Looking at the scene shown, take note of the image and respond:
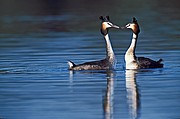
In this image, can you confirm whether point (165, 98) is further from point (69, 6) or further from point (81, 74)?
point (69, 6)

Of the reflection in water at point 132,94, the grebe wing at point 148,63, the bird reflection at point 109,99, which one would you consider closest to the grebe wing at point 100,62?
the reflection in water at point 132,94

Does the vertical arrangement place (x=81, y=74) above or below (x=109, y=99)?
above

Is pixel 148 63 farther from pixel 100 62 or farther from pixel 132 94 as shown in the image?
pixel 132 94

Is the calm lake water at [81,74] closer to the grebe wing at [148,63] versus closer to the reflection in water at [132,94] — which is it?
the reflection in water at [132,94]

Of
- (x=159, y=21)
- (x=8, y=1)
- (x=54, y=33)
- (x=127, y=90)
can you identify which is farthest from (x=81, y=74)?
(x=8, y=1)

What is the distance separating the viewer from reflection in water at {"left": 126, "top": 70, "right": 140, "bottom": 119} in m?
15.7

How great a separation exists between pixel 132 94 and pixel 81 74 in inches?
137

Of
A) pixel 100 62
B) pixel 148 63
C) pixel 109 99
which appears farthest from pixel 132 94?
pixel 100 62

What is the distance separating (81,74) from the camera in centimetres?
2095

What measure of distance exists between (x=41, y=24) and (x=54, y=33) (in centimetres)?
460

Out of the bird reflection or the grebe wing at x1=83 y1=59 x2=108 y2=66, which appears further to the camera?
the grebe wing at x1=83 y1=59 x2=108 y2=66

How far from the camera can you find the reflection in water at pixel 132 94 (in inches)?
617

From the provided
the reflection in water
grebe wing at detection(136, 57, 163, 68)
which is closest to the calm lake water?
the reflection in water

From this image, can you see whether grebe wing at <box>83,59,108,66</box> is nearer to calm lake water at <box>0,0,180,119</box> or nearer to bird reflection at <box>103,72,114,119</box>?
calm lake water at <box>0,0,180,119</box>
